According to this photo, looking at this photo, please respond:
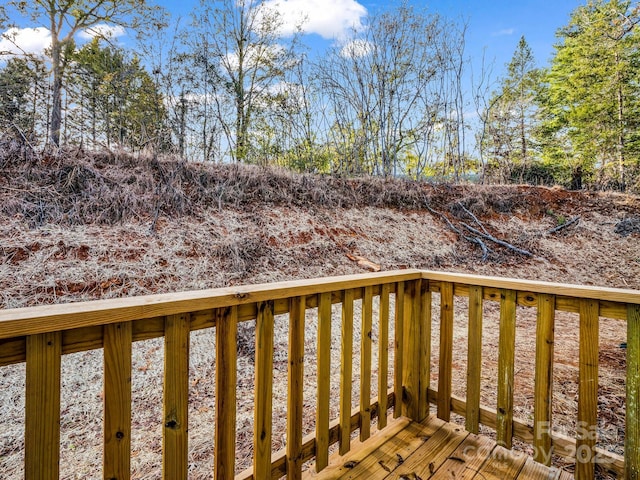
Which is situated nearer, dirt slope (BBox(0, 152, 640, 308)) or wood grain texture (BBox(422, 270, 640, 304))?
wood grain texture (BBox(422, 270, 640, 304))

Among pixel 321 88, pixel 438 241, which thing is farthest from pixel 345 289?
pixel 321 88

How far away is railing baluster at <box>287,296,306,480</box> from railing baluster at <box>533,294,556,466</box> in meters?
1.09

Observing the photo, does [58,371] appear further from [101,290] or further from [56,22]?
[56,22]

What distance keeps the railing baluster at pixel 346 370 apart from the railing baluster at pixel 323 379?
0.10m

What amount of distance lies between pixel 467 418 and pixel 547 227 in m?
7.54

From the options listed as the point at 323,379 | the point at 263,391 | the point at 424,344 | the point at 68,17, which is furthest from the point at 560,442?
the point at 68,17

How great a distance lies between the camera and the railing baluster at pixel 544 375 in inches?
57.0

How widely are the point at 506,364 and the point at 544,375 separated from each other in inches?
6.0

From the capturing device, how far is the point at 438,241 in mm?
6281

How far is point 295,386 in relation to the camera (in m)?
1.30

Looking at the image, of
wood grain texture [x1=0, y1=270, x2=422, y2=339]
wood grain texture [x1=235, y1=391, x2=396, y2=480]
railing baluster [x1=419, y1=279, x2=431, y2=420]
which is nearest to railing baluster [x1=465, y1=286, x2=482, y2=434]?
railing baluster [x1=419, y1=279, x2=431, y2=420]

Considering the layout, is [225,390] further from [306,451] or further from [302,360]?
[306,451]

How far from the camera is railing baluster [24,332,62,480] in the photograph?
72cm

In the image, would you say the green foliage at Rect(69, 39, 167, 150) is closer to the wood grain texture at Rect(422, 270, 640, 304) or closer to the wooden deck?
the wood grain texture at Rect(422, 270, 640, 304)
